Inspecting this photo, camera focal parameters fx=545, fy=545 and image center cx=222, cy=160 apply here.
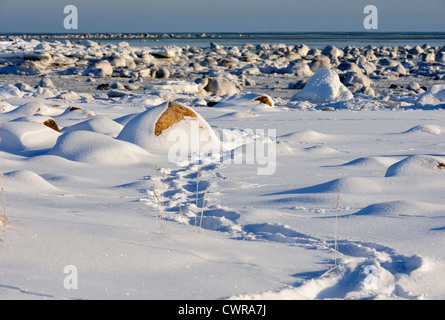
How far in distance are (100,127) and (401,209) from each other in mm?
3595

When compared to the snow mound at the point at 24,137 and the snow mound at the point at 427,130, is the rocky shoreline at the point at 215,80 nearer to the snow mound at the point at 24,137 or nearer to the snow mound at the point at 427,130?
the snow mound at the point at 427,130

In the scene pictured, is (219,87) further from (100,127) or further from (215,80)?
(100,127)

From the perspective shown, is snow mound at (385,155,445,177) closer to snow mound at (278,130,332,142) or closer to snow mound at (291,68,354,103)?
snow mound at (278,130,332,142)

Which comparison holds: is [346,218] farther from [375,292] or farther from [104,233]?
[104,233]

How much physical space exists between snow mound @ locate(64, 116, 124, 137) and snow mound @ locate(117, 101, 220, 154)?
37 cm

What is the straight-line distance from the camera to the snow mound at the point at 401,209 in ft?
9.73

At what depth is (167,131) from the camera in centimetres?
523

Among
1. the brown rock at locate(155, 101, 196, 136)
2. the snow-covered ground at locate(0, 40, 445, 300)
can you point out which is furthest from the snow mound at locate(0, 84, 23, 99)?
the brown rock at locate(155, 101, 196, 136)

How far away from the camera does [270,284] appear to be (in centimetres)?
203

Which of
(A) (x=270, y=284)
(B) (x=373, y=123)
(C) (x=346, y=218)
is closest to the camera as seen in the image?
(A) (x=270, y=284)

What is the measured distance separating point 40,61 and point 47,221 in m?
19.9

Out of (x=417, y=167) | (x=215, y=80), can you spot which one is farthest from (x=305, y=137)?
(x=215, y=80)

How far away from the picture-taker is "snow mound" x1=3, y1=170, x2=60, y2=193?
3.48m
